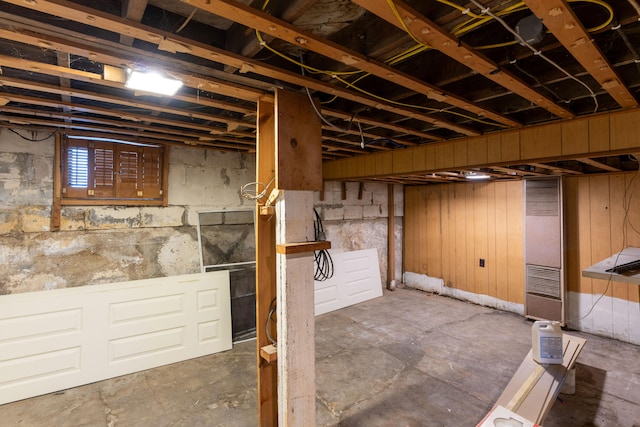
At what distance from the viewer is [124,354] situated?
3154mm

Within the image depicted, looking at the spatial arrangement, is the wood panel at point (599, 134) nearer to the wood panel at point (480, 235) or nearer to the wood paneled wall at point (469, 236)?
the wood paneled wall at point (469, 236)

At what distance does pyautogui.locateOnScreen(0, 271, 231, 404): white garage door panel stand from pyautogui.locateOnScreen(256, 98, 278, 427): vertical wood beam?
182 cm

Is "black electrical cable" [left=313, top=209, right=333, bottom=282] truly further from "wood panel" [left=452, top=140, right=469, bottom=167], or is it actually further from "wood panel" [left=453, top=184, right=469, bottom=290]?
"wood panel" [left=452, top=140, right=469, bottom=167]

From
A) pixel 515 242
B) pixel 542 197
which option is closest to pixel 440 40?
pixel 542 197

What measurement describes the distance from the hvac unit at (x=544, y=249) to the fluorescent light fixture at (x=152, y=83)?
5.02m

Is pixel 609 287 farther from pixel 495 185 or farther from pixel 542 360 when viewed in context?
pixel 542 360

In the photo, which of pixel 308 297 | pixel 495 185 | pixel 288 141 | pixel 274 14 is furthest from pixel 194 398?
pixel 495 185

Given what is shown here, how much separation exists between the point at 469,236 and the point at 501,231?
563 millimetres

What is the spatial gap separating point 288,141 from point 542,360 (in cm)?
285

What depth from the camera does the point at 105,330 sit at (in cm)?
308

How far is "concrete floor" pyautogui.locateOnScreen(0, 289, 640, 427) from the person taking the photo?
2564mm

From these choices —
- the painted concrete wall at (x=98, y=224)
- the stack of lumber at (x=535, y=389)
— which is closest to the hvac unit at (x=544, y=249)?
the stack of lumber at (x=535, y=389)

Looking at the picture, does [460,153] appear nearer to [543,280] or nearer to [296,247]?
[296,247]

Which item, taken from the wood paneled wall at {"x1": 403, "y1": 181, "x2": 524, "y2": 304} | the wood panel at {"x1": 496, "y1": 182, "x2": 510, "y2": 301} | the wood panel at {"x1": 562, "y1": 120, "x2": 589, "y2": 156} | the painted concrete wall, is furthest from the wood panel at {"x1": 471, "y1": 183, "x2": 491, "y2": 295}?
the painted concrete wall
